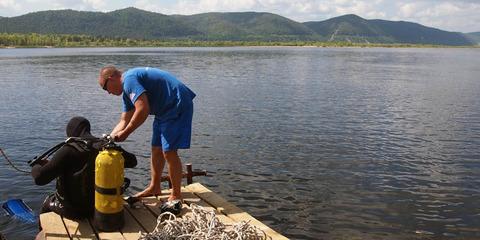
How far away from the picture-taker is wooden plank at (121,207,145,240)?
21.0ft

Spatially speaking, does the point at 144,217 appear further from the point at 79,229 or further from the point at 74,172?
the point at 74,172

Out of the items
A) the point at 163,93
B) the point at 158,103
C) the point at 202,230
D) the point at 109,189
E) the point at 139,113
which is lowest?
the point at 202,230

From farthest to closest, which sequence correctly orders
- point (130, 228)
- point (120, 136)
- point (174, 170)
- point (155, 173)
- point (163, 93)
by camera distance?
point (155, 173), point (174, 170), point (163, 93), point (120, 136), point (130, 228)

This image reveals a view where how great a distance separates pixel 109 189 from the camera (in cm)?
635

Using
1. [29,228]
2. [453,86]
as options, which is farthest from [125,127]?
[453,86]

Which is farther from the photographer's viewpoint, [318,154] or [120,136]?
[318,154]

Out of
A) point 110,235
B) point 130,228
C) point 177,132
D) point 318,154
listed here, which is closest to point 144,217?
point 130,228

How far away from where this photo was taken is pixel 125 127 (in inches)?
288

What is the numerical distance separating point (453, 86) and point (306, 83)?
1160 cm

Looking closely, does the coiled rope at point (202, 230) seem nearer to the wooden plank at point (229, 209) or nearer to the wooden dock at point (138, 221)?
the wooden plank at point (229, 209)

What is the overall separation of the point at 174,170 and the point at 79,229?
5.51 feet

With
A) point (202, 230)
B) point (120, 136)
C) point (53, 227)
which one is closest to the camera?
point (202, 230)

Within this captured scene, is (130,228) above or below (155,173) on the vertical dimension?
below

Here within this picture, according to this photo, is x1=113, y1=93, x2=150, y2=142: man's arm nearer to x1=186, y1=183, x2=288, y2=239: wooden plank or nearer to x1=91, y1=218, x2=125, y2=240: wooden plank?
x1=91, y1=218, x2=125, y2=240: wooden plank
